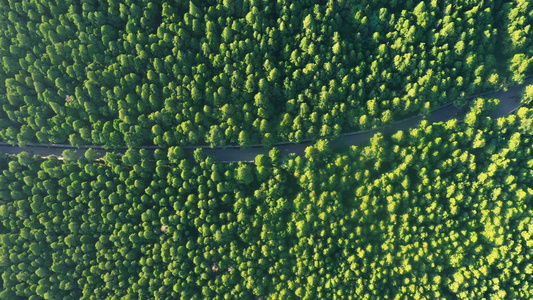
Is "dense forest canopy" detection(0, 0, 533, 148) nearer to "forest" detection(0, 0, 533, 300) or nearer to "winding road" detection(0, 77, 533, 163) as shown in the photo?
"forest" detection(0, 0, 533, 300)

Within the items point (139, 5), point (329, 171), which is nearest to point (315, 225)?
point (329, 171)

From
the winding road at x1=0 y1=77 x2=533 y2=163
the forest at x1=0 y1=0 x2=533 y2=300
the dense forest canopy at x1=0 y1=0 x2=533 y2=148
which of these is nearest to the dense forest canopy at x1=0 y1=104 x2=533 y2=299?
the forest at x1=0 y1=0 x2=533 y2=300

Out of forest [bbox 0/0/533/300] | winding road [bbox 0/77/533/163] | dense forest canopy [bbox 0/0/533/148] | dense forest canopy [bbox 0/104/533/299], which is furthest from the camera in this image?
winding road [bbox 0/77/533/163]

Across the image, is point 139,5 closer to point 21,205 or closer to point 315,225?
point 21,205

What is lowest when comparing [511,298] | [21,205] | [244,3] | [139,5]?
[511,298]

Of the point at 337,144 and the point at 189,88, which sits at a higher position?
the point at 189,88

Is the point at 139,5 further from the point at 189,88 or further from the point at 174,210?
the point at 174,210

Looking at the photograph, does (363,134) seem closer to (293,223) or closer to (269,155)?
(269,155)

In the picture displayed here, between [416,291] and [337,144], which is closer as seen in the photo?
[416,291]
